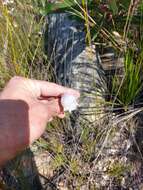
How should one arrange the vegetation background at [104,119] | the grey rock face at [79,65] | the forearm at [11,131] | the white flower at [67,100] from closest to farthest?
the forearm at [11,131]
the white flower at [67,100]
the vegetation background at [104,119]
the grey rock face at [79,65]

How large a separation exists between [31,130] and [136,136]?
86cm

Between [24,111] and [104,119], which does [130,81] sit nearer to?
[104,119]

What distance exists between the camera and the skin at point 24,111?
1336 mm

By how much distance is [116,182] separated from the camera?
2020 millimetres

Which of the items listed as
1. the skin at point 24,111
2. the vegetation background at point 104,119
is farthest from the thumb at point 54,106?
the vegetation background at point 104,119

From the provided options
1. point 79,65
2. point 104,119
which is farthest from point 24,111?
point 79,65

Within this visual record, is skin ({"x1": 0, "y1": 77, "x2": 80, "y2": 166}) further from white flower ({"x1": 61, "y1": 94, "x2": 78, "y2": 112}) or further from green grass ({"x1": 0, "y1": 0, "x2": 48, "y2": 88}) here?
green grass ({"x1": 0, "y1": 0, "x2": 48, "y2": 88})

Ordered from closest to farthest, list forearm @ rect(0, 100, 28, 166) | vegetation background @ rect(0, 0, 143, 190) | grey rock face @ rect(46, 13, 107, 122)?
1. forearm @ rect(0, 100, 28, 166)
2. vegetation background @ rect(0, 0, 143, 190)
3. grey rock face @ rect(46, 13, 107, 122)

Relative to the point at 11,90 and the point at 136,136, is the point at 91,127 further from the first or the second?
the point at 11,90

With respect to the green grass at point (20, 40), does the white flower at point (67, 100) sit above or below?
below

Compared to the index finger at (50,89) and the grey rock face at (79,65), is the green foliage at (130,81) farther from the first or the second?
the index finger at (50,89)

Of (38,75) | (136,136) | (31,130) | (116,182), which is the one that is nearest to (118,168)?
(116,182)

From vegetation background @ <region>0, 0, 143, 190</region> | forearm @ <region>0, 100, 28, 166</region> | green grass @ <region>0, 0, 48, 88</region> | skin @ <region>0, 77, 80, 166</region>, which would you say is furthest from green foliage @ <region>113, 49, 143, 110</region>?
forearm @ <region>0, 100, 28, 166</region>

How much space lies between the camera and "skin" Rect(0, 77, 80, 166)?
1.34 metres
